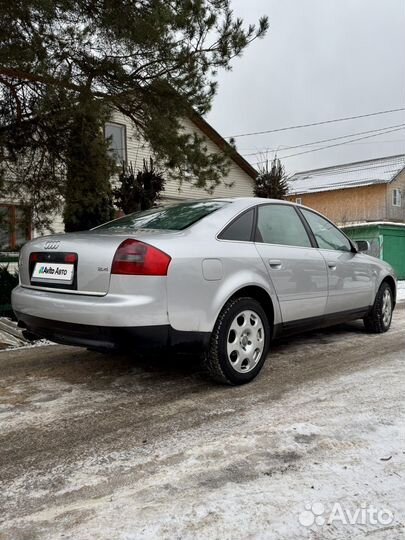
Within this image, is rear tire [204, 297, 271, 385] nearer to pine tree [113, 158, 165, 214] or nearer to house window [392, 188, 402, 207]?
pine tree [113, 158, 165, 214]

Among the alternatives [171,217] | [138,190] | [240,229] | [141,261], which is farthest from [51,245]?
[138,190]

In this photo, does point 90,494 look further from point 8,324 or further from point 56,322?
point 8,324

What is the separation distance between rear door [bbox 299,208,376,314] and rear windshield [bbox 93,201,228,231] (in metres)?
1.23

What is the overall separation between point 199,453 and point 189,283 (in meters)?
1.14

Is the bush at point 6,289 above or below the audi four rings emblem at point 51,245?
below

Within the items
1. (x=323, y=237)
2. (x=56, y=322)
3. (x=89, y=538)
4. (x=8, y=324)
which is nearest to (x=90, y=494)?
(x=89, y=538)

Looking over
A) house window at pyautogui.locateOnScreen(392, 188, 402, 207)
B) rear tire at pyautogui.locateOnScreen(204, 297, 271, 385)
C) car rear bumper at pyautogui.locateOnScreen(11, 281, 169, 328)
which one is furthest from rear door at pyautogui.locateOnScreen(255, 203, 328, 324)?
house window at pyautogui.locateOnScreen(392, 188, 402, 207)

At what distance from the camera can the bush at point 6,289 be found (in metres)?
6.93

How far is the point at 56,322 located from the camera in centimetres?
341

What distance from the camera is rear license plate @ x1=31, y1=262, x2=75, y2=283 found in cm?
339

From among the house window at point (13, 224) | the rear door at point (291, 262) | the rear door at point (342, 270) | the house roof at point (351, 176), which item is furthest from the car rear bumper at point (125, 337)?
the house roof at point (351, 176)

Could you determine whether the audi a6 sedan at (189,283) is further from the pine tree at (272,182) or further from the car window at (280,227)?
the pine tree at (272,182)

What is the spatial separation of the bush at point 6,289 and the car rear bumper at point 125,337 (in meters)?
3.85

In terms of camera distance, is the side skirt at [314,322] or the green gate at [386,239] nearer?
the side skirt at [314,322]
